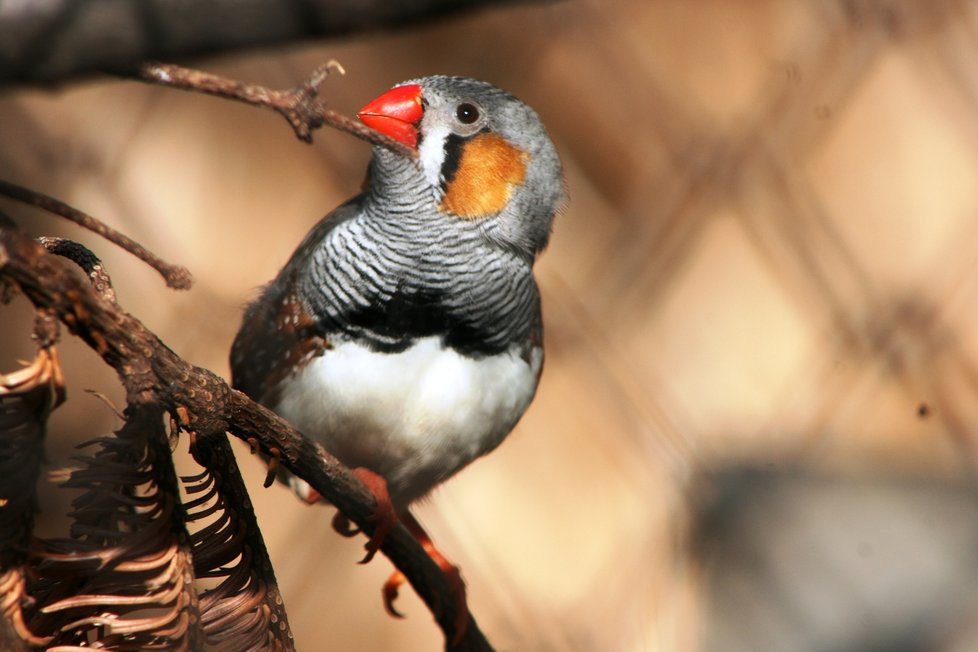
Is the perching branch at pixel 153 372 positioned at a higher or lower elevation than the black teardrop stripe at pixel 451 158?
lower

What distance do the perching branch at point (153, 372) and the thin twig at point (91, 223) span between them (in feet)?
Answer: 0.05

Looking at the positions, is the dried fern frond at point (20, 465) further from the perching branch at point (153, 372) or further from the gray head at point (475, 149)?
the gray head at point (475, 149)

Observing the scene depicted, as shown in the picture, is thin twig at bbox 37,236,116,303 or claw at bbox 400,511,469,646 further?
claw at bbox 400,511,469,646

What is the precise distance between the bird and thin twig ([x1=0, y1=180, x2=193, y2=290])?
1.41 ft

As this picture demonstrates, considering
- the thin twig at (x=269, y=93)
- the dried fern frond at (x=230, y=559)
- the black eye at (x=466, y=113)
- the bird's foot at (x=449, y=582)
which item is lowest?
the bird's foot at (x=449, y=582)

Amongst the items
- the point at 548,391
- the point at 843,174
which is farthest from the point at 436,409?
the point at 843,174

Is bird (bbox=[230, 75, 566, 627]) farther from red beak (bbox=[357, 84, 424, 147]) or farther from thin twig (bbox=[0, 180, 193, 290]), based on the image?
thin twig (bbox=[0, 180, 193, 290])

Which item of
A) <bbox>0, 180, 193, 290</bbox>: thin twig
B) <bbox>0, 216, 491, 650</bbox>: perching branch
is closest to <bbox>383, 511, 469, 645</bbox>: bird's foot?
<bbox>0, 216, 491, 650</bbox>: perching branch

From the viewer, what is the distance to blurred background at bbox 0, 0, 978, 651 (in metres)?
1.42

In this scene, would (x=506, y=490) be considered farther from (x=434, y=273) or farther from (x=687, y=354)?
(x=434, y=273)

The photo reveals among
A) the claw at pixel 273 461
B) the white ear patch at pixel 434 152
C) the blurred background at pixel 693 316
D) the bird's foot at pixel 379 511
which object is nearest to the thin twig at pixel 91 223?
the claw at pixel 273 461

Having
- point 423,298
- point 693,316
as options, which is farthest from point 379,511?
point 693,316

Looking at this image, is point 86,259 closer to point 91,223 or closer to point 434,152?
point 91,223

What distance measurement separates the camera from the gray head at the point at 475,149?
946 millimetres
